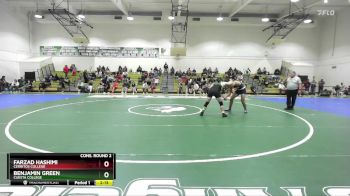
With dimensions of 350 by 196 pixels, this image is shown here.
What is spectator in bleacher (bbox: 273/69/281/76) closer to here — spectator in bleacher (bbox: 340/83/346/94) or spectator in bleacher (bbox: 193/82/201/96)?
spectator in bleacher (bbox: 340/83/346/94)

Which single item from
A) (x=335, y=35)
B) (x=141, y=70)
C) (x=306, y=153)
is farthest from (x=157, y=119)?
(x=335, y=35)

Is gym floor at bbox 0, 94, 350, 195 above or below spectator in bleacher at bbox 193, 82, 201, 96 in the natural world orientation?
below

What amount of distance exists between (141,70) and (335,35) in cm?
2128

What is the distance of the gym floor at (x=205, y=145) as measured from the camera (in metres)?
4.10

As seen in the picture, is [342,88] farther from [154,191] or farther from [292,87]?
[154,191]

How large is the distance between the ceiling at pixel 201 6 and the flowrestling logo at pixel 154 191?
20437 mm

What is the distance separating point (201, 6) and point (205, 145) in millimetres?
22570

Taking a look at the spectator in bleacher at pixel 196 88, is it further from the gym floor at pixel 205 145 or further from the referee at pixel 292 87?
the gym floor at pixel 205 145

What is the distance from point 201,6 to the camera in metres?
25.8
